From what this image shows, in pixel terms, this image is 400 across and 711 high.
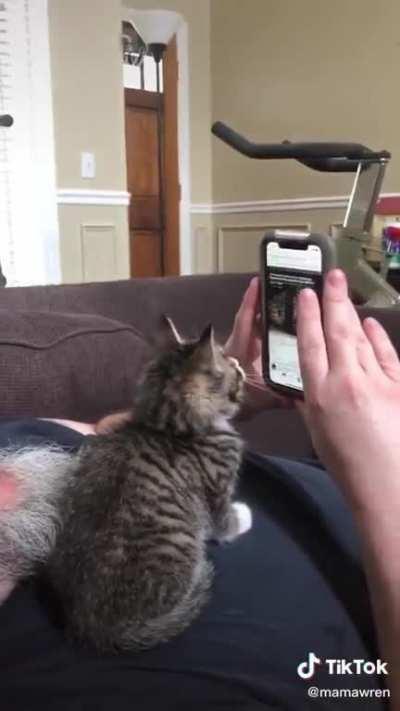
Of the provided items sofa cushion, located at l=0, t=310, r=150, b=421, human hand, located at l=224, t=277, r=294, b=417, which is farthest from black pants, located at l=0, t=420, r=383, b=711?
sofa cushion, located at l=0, t=310, r=150, b=421

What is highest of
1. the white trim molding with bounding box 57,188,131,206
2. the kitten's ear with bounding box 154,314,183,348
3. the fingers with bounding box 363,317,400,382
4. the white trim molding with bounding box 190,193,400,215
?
the white trim molding with bounding box 57,188,131,206

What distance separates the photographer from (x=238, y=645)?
0.57 meters

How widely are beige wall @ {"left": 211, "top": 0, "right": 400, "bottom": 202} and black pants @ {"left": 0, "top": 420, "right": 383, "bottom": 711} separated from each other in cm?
283

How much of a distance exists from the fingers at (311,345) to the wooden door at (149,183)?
379 centimetres

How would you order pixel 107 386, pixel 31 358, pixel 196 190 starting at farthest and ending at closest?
1. pixel 196 190
2. pixel 107 386
3. pixel 31 358

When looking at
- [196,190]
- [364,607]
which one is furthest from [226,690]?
[196,190]

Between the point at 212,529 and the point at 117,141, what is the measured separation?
9.32 ft

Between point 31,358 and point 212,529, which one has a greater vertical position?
point 31,358

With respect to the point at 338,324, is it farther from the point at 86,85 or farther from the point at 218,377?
the point at 86,85

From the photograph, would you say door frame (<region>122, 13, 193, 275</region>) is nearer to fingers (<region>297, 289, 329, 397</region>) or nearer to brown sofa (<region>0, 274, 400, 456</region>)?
brown sofa (<region>0, 274, 400, 456</region>)

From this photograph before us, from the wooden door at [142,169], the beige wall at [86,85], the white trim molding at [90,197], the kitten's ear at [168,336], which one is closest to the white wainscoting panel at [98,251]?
the white trim molding at [90,197]

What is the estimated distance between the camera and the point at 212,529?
29.4 inches

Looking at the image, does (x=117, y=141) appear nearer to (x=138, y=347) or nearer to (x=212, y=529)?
(x=138, y=347)

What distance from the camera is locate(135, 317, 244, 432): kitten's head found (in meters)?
0.80
